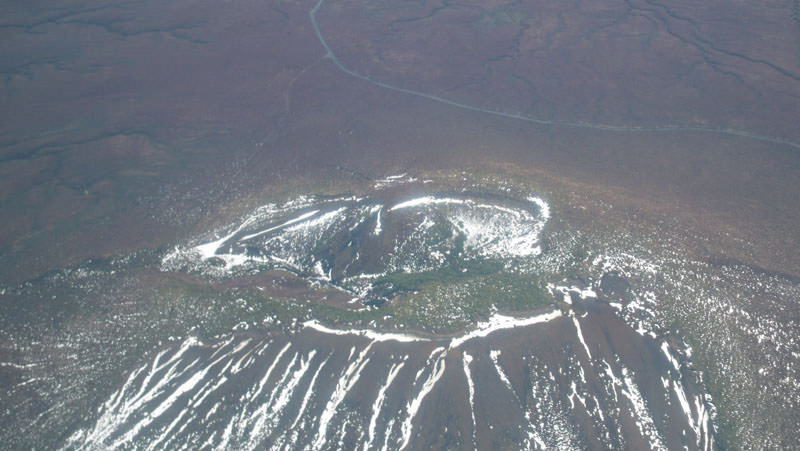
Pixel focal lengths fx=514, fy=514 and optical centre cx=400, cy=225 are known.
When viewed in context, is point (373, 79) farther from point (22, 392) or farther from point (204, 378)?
point (22, 392)

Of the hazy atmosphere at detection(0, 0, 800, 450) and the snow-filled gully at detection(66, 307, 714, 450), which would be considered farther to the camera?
the hazy atmosphere at detection(0, 0, 800, 450)

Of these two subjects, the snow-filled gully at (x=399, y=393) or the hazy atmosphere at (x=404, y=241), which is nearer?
the snow-filled gully at (x=399, y=393)

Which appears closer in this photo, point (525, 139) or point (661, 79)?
point (525, 139)

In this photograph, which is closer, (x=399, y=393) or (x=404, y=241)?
(x=399, y=393)

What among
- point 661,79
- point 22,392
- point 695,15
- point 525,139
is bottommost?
point 22,392

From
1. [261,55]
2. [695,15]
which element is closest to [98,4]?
[261,55]

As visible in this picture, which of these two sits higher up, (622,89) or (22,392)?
(622,89)

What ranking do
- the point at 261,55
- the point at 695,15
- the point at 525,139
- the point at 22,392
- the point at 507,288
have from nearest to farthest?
the point at 22,392
the point at 507,288
the point at 525,139
the point at 261,55
the point at 695,15

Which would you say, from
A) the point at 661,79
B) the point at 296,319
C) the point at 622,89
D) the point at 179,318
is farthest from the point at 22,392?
the point at 661,79

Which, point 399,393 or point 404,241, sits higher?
point 404,241

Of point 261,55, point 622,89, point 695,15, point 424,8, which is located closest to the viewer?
point 622,89
